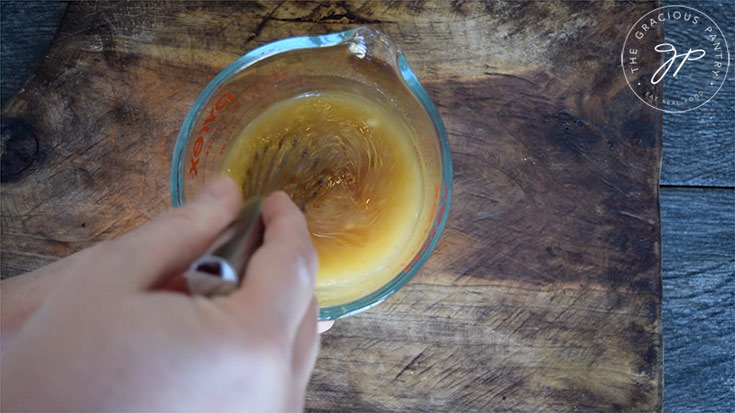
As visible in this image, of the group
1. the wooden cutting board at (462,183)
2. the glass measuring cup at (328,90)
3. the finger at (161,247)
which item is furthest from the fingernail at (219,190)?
the wooden cutting board at (462,183)

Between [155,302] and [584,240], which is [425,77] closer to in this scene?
[584,240]

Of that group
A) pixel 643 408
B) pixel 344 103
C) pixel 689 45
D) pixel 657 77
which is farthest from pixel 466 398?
pixel 689 45

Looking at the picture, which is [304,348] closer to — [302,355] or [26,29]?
[302,355]

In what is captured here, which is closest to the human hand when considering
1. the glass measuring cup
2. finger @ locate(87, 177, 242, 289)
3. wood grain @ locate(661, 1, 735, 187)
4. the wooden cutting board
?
finger @ locate(87, 177, 242, 289)

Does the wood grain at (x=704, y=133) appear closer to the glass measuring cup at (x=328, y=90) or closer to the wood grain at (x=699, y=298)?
the wood grain at (x=699, y=298)

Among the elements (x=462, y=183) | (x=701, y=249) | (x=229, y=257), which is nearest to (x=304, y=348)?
(x=229, y=257)

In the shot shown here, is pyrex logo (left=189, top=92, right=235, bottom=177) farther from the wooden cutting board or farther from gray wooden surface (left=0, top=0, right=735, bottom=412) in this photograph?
gray wooden surface (left=0, top=0, right=735, bottom=412)
